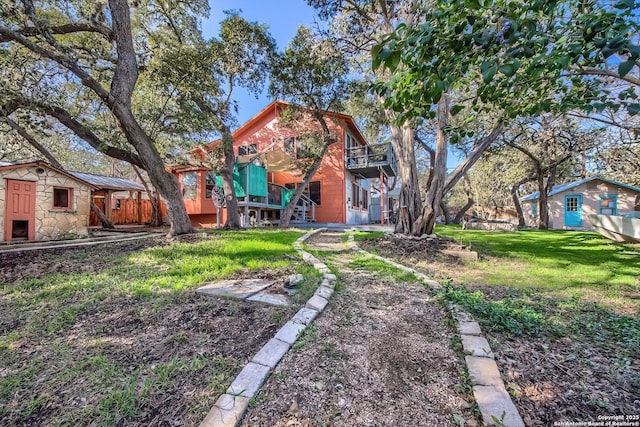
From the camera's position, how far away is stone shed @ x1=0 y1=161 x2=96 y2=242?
7.63 meters

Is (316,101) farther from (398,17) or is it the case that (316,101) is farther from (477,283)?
(477,283)

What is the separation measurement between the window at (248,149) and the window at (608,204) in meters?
21.5

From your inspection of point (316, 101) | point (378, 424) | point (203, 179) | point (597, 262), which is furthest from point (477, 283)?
point (203, 179)

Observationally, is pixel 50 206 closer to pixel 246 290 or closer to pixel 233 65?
pixel 233 65

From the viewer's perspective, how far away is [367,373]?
1765 millimetres

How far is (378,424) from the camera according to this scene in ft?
4.52

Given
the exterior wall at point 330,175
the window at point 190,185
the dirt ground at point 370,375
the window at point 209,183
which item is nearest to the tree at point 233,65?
the exterior wall at point 330,175

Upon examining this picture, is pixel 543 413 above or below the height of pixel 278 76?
below

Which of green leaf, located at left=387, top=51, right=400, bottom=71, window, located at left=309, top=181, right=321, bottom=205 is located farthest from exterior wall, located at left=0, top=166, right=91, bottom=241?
green leaf, located at left=387, top=51, right=400, bottom=71

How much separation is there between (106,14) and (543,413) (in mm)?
11749

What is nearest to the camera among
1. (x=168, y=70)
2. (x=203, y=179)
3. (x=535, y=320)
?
(x=535, y=320)

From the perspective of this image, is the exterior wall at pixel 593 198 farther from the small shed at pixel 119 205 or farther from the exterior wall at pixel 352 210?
the small shed at pixel 119 205

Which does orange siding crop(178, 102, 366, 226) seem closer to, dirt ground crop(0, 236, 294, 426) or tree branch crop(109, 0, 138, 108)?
tree branch crop(109, 0, 138, 108)

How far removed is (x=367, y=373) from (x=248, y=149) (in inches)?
594
